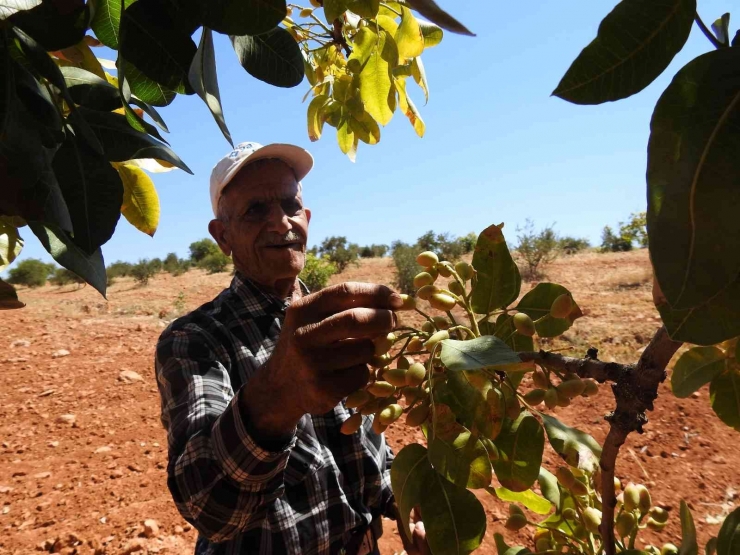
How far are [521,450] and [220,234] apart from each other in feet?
7.76

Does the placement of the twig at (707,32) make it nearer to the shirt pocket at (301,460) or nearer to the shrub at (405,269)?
the shirt pocket at (301,460)

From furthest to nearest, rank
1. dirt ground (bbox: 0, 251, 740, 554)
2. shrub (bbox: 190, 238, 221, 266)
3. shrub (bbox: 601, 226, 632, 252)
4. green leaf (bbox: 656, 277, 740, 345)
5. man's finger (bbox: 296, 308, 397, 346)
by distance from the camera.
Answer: shrub (bbox: 190, 238, 221, 266), shrub (bbox: 601, 226, 632, 252), dirt ground (bbox: 0, 251, 740, 554), man's finger (bbox: 296, 308, 397, 346), green leaf (bbox: 656, 277, 740, 345)

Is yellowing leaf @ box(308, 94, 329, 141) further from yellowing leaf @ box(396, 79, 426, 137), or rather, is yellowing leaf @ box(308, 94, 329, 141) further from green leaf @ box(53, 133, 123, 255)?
green leaf @ box(53, 133, 123, 255)

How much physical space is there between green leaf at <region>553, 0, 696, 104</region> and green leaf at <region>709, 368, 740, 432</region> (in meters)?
0.56

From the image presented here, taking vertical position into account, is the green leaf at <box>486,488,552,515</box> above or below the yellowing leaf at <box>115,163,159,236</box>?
below

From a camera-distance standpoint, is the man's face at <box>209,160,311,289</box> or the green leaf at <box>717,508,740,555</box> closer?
the green leaf at <box>717,508,740,555</box>

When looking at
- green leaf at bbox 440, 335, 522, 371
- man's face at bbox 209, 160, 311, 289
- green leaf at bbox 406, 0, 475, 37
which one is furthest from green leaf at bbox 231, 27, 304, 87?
man's face at bbox 209, 160, 311, 289

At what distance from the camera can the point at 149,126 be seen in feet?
2.57

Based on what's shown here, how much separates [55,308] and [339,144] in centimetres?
1244

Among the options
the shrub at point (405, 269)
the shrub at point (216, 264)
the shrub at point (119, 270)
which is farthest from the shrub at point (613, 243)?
the shrub at point (119, 270)

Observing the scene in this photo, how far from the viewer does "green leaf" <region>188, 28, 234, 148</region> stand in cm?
55

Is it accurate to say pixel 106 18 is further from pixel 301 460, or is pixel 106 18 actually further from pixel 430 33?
pixel 301 460

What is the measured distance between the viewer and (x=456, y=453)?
0.69m

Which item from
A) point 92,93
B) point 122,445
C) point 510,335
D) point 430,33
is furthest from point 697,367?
point 122,445
